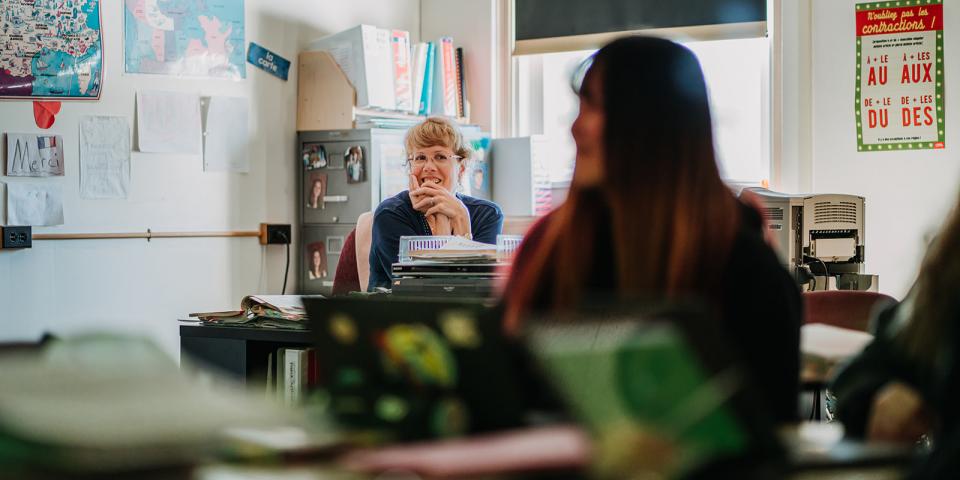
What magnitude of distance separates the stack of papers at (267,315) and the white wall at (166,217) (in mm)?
354

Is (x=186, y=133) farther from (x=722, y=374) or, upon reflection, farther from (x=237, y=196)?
(x=722, y=374)

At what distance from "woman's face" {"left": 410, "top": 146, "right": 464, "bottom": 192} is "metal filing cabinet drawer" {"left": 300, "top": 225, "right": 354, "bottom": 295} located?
37.2 inches

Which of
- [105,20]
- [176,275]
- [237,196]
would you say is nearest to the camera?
[105,20]

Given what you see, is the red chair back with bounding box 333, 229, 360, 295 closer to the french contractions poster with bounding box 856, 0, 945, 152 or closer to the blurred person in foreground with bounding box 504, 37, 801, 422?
the blurred person in foreground with bounding box 504, 37, 801, 422

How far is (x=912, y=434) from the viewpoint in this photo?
1262mm

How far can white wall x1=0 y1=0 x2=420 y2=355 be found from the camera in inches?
135

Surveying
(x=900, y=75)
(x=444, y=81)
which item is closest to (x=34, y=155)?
(x=444, y=81)

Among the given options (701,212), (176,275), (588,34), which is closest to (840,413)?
(701,212)

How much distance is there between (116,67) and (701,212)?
2.94m

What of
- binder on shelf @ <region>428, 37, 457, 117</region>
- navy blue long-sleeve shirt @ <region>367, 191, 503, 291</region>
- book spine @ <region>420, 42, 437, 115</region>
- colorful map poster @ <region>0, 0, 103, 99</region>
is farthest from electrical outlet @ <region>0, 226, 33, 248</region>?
binder on shelf @ <region>428, 37, 457, 117</region>

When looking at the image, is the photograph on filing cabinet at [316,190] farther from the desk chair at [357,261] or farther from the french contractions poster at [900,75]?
the french contractions poster at [900,75]

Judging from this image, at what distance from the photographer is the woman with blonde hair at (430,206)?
3.32 meters

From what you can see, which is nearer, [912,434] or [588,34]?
[912,434]

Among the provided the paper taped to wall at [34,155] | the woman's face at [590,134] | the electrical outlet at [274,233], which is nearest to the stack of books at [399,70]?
the electrical outlet at [274,233]
